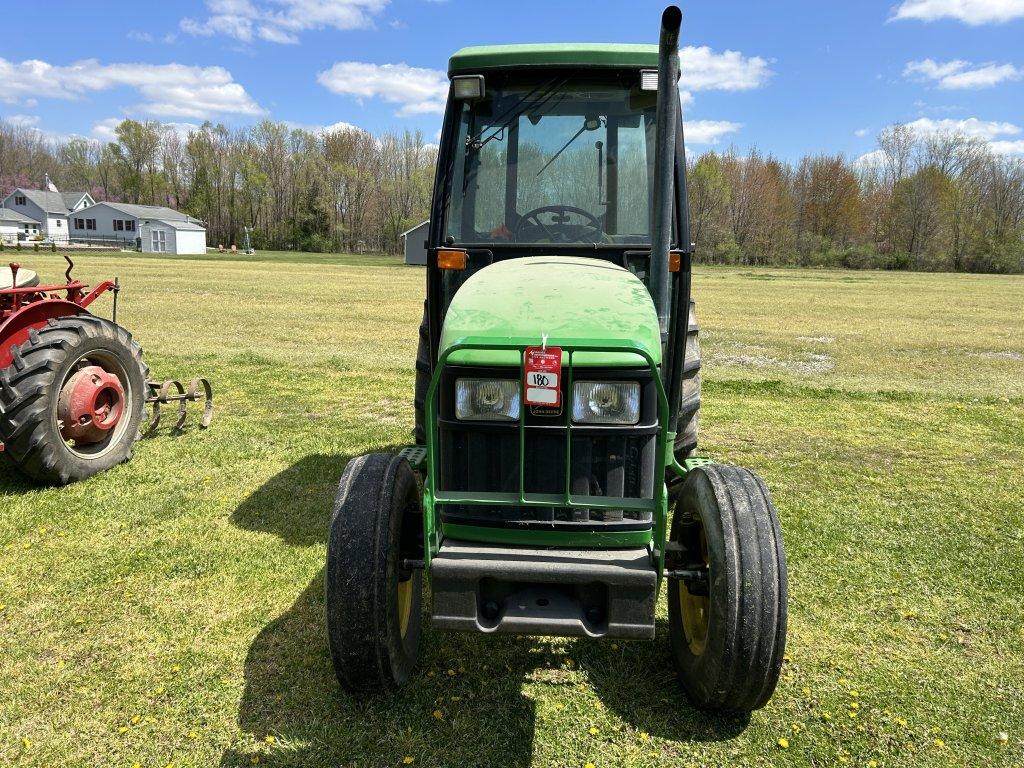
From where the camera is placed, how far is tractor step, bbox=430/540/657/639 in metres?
2.64

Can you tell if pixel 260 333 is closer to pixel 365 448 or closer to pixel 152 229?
pixel 365 448

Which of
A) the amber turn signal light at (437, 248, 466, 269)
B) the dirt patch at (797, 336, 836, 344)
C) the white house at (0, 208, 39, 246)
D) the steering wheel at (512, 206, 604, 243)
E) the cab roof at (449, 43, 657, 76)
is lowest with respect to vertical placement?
the dirt patch at (797, 336, 836, 344)

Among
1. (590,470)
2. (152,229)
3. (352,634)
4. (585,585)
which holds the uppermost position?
(152,229)

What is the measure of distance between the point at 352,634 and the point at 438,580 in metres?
0.44

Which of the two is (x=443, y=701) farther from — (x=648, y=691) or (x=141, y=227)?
(x=141, y=227)

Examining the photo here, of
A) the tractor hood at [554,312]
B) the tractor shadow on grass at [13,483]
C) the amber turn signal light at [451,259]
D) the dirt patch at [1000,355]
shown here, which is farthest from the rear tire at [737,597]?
the dirt patch at [1000,355]

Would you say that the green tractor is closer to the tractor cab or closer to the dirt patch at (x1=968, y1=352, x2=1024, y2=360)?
the tractor cab

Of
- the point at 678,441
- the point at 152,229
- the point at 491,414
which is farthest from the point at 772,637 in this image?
the point at 152,229

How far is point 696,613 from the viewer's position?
326 cm

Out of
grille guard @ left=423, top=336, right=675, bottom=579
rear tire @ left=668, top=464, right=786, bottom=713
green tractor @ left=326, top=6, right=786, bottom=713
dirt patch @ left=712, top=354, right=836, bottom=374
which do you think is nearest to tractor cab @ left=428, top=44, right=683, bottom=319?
green tractor @ left=326, top=6, right=786, bottom=713

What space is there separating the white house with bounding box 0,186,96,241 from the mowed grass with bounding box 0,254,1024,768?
83.9m

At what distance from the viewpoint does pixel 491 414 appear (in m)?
2.87

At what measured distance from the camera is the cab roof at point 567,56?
3928 mm

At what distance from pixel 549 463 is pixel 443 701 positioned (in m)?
1.14
